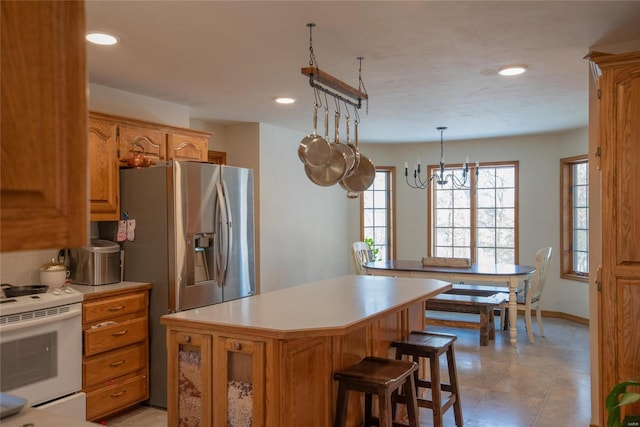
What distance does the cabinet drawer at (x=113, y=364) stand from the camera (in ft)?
10.9

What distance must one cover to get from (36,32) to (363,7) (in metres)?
2.11

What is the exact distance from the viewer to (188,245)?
3.77m

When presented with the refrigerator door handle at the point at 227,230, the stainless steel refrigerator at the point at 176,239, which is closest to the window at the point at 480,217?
the refrigerator door handle at the point at 227,230

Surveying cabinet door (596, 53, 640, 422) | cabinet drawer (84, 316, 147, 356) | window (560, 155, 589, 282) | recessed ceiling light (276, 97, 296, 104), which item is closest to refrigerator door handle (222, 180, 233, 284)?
cabinet drawer (84, 316, 147, 356)

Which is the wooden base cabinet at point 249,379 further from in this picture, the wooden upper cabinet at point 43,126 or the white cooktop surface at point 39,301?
the wooden upper cabinet at point 43,126

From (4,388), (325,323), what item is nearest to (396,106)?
(325,323)

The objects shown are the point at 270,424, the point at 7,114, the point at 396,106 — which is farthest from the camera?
the point at 396,106

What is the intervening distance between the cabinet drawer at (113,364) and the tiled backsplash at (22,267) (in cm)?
73

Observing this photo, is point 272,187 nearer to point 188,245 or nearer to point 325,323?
point 188,245

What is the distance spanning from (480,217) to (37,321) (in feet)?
19.3

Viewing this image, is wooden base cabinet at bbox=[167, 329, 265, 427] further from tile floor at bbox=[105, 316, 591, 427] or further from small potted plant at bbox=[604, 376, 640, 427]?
small potted plant at bbox=[604, 376, 640, 427]

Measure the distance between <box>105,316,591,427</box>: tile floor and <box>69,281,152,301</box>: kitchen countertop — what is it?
888mm

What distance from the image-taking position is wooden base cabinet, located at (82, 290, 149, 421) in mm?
3326

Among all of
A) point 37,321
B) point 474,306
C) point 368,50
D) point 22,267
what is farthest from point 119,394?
point 474,306
